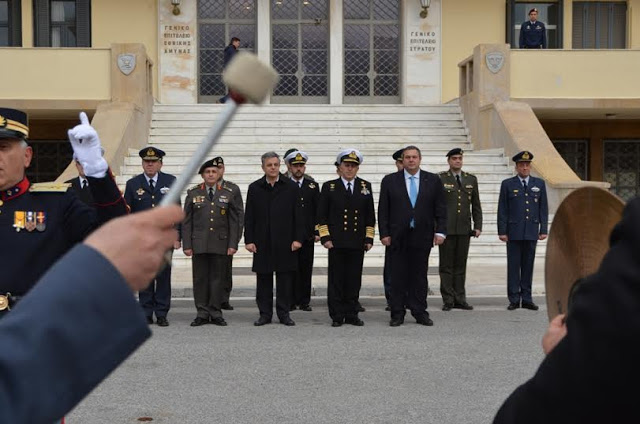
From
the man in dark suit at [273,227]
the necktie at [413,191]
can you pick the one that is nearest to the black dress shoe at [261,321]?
the man in dark suit at [273,227]

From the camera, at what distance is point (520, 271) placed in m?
11.3

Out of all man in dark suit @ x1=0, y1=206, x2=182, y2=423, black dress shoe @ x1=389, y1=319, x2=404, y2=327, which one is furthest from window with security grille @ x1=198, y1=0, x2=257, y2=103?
man in dark suit @ x1=0, y1=206, x2=182, y2=423

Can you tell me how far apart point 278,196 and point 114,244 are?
9.24m

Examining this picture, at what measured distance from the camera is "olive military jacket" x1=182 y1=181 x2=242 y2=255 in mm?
10258

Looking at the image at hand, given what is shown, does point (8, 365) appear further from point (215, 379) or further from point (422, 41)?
point (422, 41)

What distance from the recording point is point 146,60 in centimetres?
2019

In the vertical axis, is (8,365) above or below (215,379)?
above

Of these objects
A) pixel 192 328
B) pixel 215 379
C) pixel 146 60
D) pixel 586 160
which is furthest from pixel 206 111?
pixel 215 379

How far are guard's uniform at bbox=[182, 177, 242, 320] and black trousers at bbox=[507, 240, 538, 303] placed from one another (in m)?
3.38

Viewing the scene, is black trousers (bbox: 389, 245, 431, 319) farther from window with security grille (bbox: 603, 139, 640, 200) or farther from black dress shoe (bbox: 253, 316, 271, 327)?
window with security grille (bbox: 603, 139, 640, 200)

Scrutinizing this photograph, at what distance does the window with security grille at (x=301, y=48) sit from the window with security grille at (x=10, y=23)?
22.8ft

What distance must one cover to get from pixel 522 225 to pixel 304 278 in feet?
9.14

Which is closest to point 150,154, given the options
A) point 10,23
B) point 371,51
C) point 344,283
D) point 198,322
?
point 198,322

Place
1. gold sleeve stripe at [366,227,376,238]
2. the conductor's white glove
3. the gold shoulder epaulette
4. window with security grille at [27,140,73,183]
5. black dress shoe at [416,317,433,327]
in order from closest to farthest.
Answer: the conductor's white glove
the gold shoulder epaulette
black dress shoe at [416,317,433,327]
gold sleeve stripe at [366,227,376,238]
window with security grille at [27,140,73,183]
